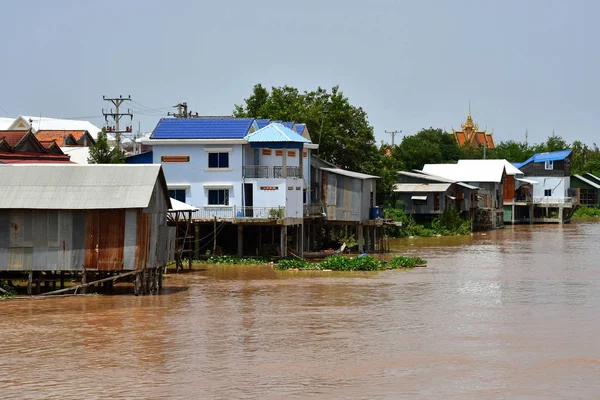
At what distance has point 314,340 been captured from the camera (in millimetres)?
23406

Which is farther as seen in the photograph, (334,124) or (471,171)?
(471,171)

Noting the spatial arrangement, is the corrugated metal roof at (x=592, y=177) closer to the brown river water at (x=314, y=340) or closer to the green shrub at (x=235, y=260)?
the brown river water at (x=314, y=340)

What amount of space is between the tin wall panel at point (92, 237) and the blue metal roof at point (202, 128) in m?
14.2

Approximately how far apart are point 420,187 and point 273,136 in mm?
27094

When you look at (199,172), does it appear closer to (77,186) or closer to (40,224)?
(77,186)

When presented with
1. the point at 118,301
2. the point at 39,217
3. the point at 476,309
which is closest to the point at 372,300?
the point at 476,309

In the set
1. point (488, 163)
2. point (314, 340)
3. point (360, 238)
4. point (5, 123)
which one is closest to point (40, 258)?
point (314, 340)

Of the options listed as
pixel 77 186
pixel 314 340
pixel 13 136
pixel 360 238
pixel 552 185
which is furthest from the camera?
pixel 552 185

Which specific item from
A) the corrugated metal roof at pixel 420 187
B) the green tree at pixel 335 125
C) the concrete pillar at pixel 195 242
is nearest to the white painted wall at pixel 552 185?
the corrugated metal roof at pixel 420 187

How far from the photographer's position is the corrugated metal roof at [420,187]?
67812 mm

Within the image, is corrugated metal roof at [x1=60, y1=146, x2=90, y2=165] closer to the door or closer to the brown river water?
the door

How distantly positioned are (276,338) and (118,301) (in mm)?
8077

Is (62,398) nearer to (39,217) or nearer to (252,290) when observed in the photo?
(39,217)

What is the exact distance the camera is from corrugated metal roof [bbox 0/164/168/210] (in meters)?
29.8
